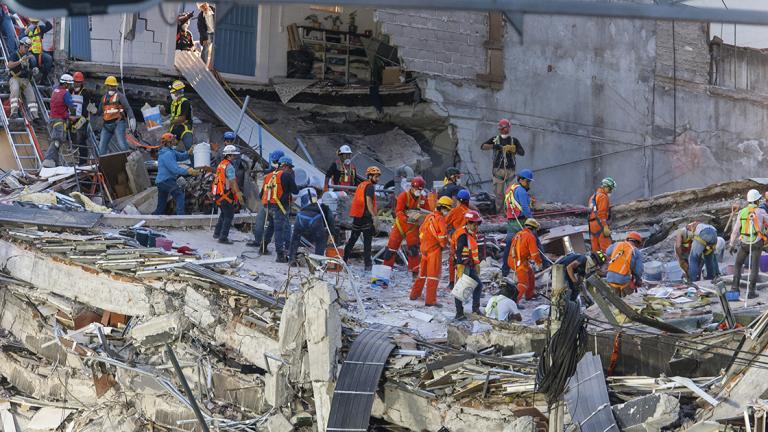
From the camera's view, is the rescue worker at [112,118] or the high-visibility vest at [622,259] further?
the rescue worker at [112,118]

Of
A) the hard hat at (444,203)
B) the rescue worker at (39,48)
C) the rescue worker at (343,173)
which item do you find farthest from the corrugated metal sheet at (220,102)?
the hard hat at (444,203)

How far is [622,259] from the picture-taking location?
17.0 meters

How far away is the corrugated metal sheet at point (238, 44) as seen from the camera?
27.0 meters

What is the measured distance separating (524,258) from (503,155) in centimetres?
505

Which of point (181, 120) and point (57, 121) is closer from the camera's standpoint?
point (57, 121)

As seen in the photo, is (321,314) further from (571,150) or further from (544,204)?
(571,150)

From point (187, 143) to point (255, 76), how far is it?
5631 mm

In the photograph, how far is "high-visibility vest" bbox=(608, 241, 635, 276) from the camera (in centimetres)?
1694

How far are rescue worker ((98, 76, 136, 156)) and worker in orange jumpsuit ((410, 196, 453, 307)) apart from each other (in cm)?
691

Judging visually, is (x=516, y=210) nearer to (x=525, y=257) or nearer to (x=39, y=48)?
(x=525, y=257)

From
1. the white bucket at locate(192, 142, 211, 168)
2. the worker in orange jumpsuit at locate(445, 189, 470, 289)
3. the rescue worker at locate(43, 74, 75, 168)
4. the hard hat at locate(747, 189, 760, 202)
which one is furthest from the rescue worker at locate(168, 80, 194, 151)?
the hard hat at locate(747, 189, 760, 202)

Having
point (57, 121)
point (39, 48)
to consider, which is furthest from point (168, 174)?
point (39, 48)

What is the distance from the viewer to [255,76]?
2752 cm

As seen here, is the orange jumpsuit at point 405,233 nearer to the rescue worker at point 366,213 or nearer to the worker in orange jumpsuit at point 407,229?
the worker in orange jumpsuit at point 407,229
